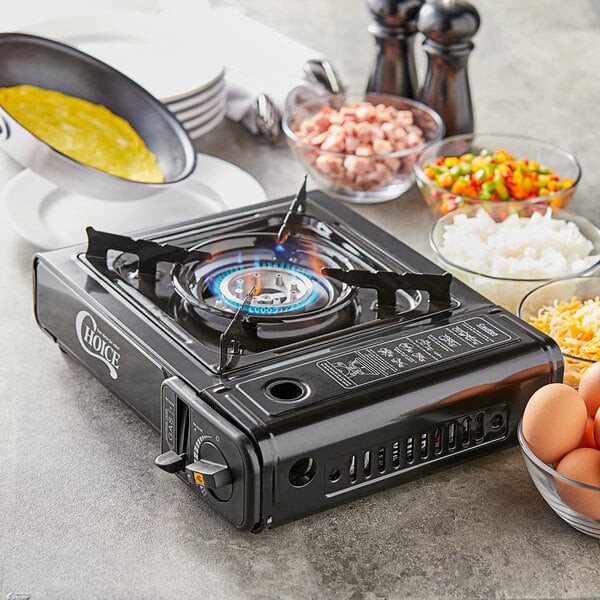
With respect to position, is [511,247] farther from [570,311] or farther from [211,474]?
[211,474]

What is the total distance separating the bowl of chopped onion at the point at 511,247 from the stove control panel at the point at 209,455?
419 mm

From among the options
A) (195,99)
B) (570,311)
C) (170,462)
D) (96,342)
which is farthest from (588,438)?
(195,99)

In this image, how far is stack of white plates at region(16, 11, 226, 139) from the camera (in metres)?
1.69

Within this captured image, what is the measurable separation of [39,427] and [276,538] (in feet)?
0.95

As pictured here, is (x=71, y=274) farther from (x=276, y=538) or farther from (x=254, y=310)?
(x=276, y=538)

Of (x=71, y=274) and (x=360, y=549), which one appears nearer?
(x=360, y=549)

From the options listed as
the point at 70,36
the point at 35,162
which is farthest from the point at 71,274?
the point at 70,36

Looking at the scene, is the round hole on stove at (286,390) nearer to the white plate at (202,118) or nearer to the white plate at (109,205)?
the white plate at (109,205)

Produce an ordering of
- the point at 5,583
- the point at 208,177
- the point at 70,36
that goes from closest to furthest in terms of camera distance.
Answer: the point at 5,583 < the point at 208,177 < the point at 70,36

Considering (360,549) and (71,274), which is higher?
(71,274)

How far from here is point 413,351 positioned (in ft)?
3.38

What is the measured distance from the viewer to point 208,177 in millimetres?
1617

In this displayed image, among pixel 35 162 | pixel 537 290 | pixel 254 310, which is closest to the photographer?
pixel 254 310

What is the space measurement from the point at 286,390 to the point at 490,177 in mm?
650
